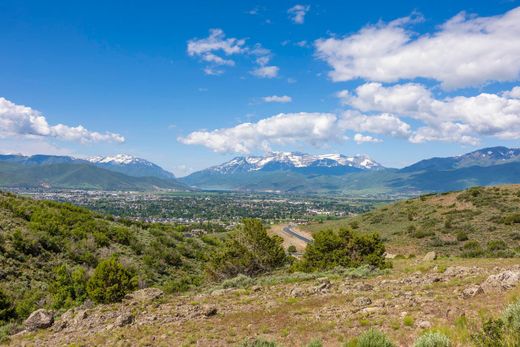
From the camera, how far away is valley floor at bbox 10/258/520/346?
1226cm

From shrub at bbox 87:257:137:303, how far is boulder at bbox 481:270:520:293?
20.1 m

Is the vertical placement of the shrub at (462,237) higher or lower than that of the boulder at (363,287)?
lower

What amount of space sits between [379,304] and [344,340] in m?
3.82

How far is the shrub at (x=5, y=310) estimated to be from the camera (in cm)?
2320

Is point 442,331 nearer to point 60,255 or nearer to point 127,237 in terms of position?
point 60,255

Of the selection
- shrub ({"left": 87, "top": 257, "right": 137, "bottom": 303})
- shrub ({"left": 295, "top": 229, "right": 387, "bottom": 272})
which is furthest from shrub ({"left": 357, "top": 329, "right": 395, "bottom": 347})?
shrub ({"left": 295, "top": 229, "right": 387, "bottom": 272})

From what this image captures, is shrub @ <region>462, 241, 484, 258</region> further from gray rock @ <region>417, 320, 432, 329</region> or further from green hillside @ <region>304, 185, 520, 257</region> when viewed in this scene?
gray rock @ <region>417, 320, 432, 329</region>

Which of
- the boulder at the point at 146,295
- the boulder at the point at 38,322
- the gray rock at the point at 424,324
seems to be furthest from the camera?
the boulder at the point at 146,295

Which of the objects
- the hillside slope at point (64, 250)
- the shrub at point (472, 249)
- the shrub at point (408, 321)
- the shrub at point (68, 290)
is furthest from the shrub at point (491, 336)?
the shrub at point (472, 249)

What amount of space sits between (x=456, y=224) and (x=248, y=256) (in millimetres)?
35881

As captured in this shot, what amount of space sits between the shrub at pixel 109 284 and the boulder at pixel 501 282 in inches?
791

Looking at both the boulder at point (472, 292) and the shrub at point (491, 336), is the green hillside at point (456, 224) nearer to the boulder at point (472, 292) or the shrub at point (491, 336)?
the boulder at point (472, 292)

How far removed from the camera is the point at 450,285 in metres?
16.8

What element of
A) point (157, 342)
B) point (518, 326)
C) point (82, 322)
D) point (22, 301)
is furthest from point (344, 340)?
point (22, 301)
